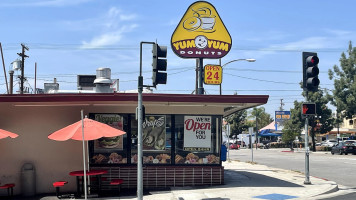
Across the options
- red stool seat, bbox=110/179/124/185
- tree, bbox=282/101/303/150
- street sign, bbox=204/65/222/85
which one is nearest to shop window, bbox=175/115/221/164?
red stool seat, bbox=110/179/124/185

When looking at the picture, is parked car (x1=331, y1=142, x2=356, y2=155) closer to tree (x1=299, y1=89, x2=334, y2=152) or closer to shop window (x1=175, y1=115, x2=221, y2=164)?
tree (x1=299, y1=89, x2=334, y2=152)

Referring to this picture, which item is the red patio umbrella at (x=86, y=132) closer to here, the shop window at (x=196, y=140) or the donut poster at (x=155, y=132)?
the donut poster at (x=155, y=132)

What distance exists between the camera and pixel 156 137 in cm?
1438

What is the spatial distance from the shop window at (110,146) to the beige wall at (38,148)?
22.7 inches

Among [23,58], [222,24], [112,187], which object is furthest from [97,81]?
[23,58]

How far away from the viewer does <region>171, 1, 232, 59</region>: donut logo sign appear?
1897 centimetres

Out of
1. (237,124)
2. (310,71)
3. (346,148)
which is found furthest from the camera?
(237,124)

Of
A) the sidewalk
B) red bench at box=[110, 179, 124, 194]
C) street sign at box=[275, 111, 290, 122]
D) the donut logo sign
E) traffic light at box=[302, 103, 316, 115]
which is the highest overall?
the donut logo sign

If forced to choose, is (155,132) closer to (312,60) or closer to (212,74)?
(312,60)

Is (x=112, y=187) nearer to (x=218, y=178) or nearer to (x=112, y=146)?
(x=112, y=146)

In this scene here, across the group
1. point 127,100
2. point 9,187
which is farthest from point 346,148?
point 9,187

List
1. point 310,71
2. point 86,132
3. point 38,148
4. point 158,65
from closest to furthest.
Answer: point 158,65 < point 86,132 < point 38,148 < point 310,71

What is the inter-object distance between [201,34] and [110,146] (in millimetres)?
7695

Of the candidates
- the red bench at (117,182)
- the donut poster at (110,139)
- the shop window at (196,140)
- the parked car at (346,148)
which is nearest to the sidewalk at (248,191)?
the red bench at (117,182)
